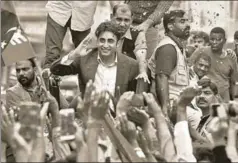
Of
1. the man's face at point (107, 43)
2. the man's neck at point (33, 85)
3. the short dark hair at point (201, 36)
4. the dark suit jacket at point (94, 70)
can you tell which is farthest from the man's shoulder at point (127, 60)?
the short dark hair at point (201, 36)

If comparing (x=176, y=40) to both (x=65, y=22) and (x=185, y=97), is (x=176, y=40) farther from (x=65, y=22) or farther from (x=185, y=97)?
(x=185, y=97)

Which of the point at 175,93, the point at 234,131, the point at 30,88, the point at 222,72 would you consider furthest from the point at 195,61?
the point at 234,131

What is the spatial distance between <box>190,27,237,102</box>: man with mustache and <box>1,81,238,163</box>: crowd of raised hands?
11.3 ft

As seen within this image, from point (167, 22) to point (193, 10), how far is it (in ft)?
19.6

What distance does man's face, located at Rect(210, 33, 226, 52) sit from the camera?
1549 centimetres

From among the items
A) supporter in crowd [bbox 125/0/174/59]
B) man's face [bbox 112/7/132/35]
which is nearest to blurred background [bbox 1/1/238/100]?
supporter in crowd [bbox 125/0/174/59]

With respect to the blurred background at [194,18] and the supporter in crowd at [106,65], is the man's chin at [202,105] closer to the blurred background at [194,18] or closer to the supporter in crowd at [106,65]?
the supporter in crowd at [106,65]

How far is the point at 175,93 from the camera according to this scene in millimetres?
13977

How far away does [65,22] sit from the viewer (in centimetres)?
1450

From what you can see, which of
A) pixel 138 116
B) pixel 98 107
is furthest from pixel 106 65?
pixel 98 107

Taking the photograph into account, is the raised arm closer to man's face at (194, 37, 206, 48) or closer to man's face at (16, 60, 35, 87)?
man's face at (16, 60, 35, 87)

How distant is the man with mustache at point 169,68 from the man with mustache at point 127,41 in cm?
16

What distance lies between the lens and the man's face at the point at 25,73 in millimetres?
13422

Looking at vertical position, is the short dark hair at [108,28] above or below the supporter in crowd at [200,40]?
above
